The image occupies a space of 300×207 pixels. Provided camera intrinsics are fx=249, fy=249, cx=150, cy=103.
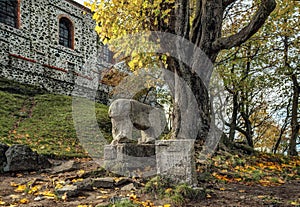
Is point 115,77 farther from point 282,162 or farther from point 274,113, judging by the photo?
point 282,162

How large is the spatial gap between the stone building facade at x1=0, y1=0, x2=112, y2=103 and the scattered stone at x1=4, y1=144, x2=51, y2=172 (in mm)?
9075

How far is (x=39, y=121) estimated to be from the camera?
31.6 feet

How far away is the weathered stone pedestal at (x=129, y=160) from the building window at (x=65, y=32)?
1351 cm

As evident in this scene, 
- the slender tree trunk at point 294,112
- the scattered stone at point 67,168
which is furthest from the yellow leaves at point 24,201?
the slender tree trunk at point 294,112

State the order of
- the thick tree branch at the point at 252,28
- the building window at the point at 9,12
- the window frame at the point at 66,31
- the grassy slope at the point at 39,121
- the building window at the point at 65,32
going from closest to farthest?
the thick tree branch at the point at 252,28 < the grassy slope at the point at 39,121 < the building window at the point at 9,12 < the window frame at the point at 66,31 < the building window at the point at 65,32

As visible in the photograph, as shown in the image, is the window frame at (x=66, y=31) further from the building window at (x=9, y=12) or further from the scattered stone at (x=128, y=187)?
the scattered stone at (x=128, y=187)

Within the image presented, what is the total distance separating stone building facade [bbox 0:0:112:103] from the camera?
44.3 feet

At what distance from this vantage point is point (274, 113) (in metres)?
15.1

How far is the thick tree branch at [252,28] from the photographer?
4598mm

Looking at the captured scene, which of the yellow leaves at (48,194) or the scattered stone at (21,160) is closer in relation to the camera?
the yellow leaves at (48,194)

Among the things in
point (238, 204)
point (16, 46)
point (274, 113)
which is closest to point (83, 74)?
point (16, 46)

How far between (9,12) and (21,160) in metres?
11.5

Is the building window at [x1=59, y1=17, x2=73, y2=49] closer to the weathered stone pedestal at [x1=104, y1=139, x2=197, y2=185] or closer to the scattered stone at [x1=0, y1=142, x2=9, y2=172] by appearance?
the scattered stone at [x1=0, y1=142, x2=9, y2=172]

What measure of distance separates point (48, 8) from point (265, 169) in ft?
48.8
